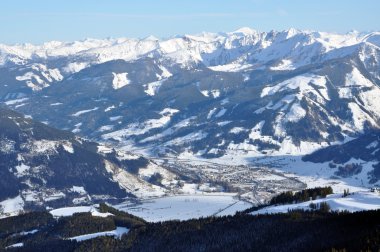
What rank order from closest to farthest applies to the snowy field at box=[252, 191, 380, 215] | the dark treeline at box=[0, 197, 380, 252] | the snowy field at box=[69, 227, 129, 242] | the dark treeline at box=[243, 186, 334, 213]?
the dark treeline at box=[0, 197, 380, 252], the snowy field at box=[252, 191, 380, 215], the snowy field at box=[69, 227, 129, 242], the dark treeline at box=[243, 186, 334, 213]

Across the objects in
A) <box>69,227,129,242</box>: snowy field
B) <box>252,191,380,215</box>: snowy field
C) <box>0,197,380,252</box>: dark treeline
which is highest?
<box>252,191,380,215</box>: snowy field

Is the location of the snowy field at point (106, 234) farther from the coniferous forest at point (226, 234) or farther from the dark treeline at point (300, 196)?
the dark treeline at point (300, 196)

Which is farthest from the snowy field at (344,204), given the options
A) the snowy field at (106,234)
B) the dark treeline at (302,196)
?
the snowy field at (106,234)

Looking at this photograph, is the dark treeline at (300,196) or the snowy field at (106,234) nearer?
the snowy field at (106,234)

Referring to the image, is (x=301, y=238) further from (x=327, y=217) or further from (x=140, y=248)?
(x=140, y=248)

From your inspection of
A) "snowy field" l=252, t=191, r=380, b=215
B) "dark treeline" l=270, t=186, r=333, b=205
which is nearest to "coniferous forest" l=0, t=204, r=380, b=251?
"snowy field" l=252, t=191, r=380, b=215

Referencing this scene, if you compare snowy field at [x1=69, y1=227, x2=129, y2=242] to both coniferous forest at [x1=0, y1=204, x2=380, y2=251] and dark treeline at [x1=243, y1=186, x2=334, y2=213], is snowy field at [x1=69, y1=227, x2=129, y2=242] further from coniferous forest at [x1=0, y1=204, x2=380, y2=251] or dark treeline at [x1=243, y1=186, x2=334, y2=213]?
dark treeline at [x1=243, y1=186, x2=334, y2=213]

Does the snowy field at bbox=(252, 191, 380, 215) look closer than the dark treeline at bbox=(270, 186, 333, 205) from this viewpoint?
Yes

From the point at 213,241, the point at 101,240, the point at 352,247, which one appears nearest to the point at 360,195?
the point at 213,241

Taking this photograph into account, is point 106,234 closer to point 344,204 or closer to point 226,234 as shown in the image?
point 226,234
